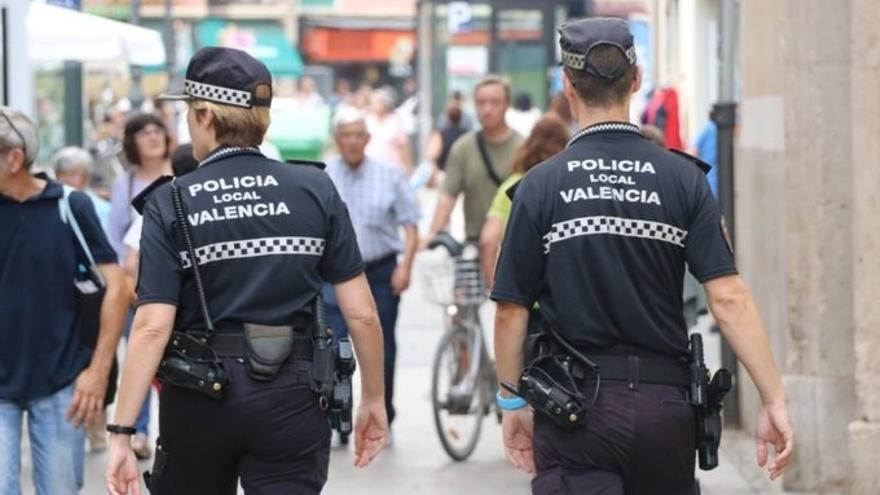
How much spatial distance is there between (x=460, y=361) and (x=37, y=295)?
4499 mm

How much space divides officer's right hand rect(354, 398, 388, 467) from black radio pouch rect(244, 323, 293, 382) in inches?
18.4

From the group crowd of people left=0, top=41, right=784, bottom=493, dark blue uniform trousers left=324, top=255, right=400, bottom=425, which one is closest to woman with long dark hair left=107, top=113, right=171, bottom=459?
crowd of people left=0, top=41, right=784, bottom=493

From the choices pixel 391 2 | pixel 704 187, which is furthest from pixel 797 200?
pixel 391 2

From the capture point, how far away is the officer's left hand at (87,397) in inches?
264

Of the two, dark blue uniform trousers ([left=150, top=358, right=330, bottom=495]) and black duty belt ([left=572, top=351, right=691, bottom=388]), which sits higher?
black duty belt ([left=572, top=351, right=691, bottom=388])

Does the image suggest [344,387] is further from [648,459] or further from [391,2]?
[391,2]

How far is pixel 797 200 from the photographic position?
9375mm

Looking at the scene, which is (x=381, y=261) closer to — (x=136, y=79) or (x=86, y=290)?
(x=86, y=290)

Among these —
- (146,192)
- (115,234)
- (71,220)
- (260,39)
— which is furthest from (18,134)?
(260,39)

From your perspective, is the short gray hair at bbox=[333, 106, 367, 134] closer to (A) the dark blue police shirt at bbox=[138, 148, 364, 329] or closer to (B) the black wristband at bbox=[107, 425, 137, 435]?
(A) the dark blue police shirt at bbox=[138, 148, 364, 329]

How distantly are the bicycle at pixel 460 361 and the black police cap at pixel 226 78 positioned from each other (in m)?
5.27

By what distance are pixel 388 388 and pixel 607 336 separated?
5.83 meters

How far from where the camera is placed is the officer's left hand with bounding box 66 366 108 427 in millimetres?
6707

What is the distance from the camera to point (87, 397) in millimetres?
6723
